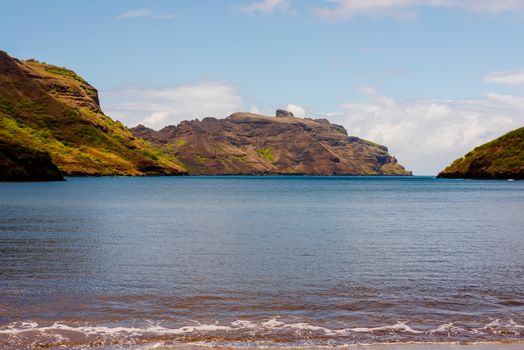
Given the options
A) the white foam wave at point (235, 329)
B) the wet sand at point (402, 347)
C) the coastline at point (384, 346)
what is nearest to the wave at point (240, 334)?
the white foam wave at point (235, 329)

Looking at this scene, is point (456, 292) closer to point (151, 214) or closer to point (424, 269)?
point (424, 269)

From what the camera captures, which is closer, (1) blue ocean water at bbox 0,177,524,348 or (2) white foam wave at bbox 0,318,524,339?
(2) white foam wave at bbox 0,318,524,339

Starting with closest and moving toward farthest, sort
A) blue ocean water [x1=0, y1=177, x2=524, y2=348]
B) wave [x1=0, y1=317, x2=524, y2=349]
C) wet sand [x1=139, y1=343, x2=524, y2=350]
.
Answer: wet sand [x1=139, y1=343, x2=524, y2=350], wave [x1=0, y1=317, x2=524, y2=349], blue ocean water [x1=0, y1=177, x2=524, y2=348]

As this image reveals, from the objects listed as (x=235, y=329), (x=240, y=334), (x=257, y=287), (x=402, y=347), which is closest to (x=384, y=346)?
(x=402, y=347)

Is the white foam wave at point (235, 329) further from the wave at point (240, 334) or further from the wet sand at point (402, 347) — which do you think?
the wet sand at point (402, 347)

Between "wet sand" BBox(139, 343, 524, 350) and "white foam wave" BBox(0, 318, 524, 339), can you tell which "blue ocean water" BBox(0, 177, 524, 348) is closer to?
"white foam wave" BBox(0, 318, 524, 339)

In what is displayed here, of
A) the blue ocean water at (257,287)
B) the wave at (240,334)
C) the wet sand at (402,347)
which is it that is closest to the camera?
the wet sand at (402,347)

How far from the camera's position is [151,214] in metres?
87.5

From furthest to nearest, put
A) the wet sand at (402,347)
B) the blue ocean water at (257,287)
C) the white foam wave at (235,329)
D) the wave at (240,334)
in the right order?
Answer: the blue ocean water at (257,287) < the white foam wave at (235,329) < the wave at (240,334) < the wet sand at (402,347)

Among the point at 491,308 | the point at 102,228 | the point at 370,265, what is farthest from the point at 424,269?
the point at 102,228

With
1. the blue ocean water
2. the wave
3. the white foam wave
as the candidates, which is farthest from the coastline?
the white foam wave

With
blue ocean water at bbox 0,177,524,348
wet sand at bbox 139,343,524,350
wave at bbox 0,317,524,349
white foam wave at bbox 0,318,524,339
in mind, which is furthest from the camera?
blue ocean water at bbox 0,177,524,348

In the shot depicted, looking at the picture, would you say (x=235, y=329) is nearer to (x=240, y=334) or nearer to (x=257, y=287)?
(x=240, y=334)

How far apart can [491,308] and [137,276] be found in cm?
2039
